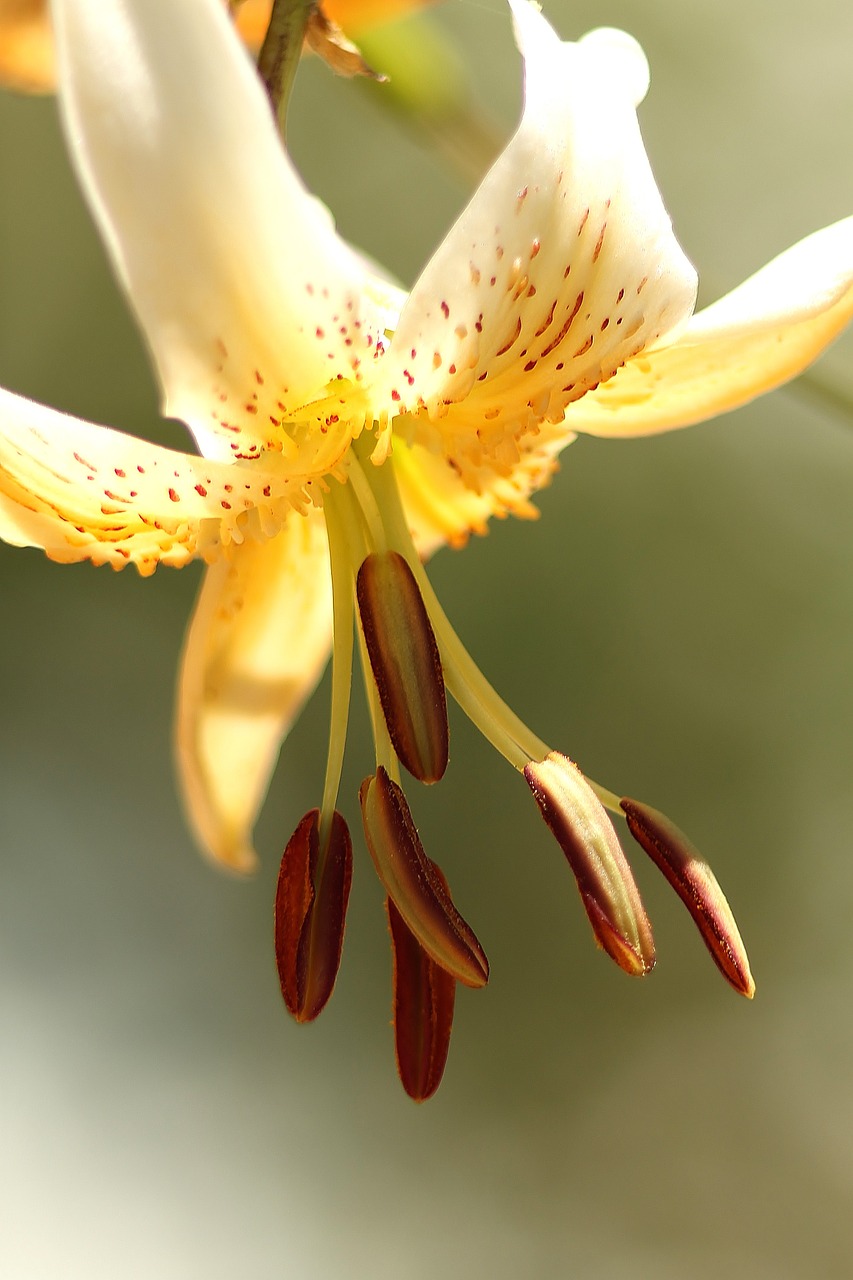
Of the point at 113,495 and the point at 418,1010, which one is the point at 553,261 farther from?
the point at 418,1010

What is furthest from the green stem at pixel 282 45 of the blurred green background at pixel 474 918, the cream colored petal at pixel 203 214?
the blurred green background at pixel 474 918

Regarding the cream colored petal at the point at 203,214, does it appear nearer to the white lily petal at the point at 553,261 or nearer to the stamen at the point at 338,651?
the white lily petal at the point at 553,261

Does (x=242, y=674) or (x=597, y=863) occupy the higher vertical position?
(x=242, y=674)

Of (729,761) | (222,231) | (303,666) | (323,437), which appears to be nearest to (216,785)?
(303,666)

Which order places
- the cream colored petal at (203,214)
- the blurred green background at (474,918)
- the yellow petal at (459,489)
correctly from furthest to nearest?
the blurred green background at (474,918) → the yellow petal at (459,489) → the cream colored petal at (203,214)

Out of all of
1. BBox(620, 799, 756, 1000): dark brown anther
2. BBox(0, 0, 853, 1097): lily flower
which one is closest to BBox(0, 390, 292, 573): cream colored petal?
BBox(0, 0, 853, 1097): lily flower

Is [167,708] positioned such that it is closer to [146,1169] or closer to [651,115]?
[146,1169]

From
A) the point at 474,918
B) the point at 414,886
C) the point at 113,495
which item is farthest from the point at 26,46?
the point at 474,918
